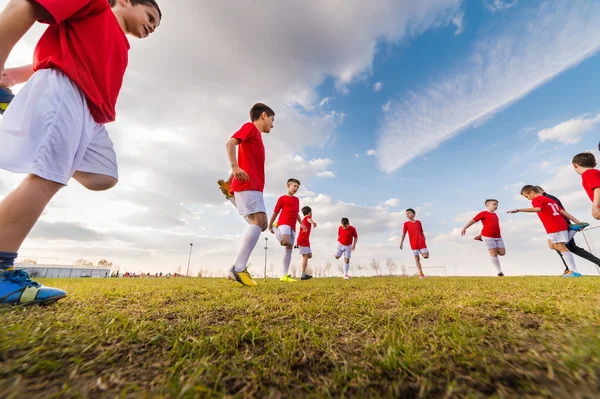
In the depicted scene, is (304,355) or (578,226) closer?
(304,355)

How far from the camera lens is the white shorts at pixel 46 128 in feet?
5.99

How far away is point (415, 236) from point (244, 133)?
9671mm

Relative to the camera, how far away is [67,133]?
2.03 metres

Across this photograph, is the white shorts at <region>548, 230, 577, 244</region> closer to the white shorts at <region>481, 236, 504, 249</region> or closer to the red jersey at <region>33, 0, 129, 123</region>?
the white shorts at <region>481, 236, 504, 249</region>

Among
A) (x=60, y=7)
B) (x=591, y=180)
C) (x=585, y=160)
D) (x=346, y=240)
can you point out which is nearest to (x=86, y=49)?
(x=60, y=7)

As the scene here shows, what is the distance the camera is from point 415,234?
11578 mm

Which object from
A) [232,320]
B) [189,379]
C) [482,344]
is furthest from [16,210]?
[482,344]

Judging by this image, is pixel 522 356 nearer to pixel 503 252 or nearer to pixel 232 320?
pixel 232 320

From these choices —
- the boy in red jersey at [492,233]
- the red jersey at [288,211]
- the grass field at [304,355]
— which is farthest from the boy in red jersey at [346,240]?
A: the grass field at [304,355]

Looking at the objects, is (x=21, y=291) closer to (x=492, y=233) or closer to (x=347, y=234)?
(x=347, y=234)

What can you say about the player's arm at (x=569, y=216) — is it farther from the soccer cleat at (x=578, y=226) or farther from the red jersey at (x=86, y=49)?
the red jersey at (x=86, y=49)

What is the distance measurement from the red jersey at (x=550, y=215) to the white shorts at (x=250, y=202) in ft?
30.8

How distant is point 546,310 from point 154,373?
8.06 feet

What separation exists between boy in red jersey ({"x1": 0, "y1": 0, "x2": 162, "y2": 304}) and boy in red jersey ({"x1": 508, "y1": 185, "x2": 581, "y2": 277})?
36.1 feet
